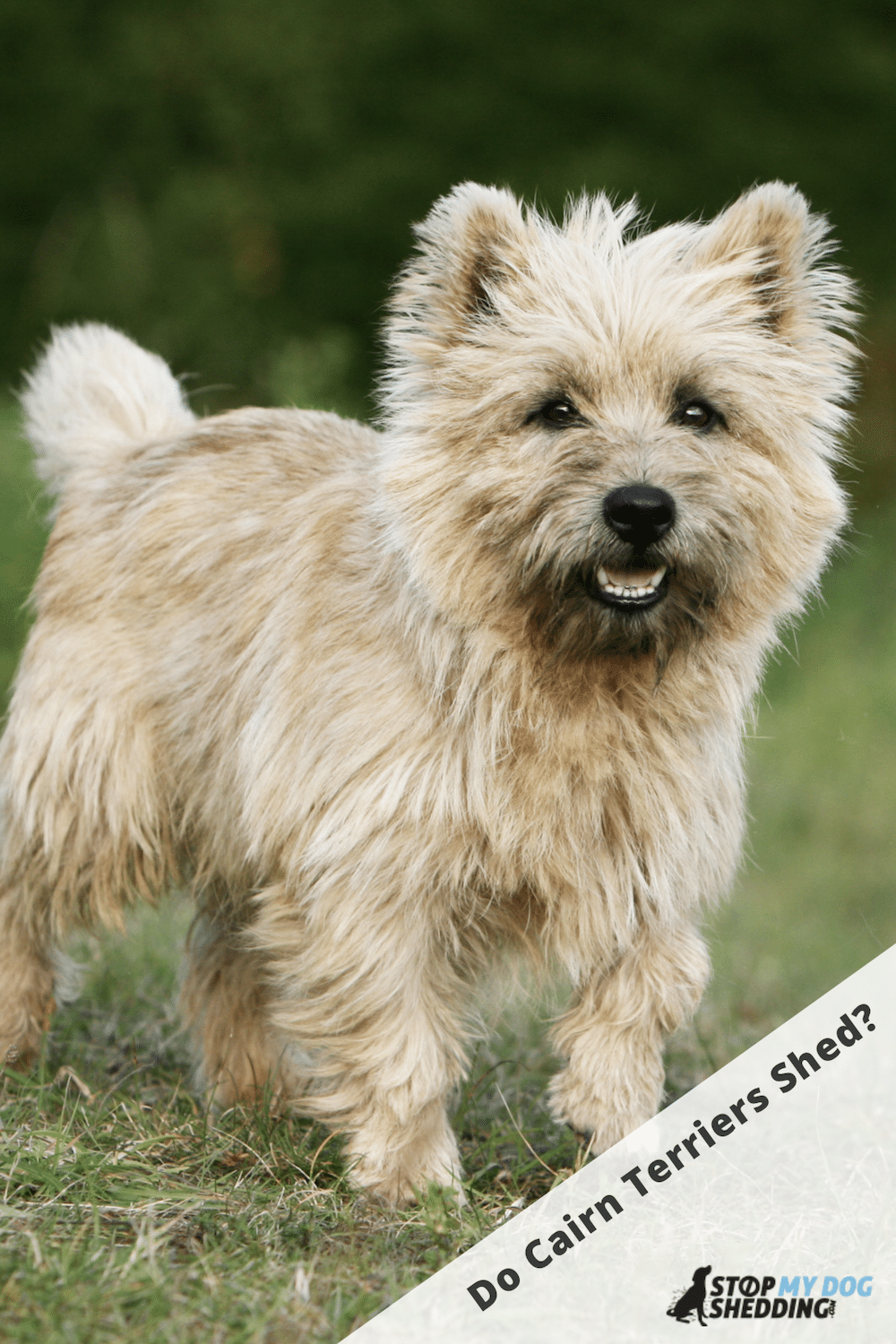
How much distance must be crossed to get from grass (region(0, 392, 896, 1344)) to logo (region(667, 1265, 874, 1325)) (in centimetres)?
40

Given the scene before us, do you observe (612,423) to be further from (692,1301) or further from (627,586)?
(692,1301)

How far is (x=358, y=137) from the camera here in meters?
11.8

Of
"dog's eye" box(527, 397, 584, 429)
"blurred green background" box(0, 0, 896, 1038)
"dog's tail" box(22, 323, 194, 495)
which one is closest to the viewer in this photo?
"dog's eye" box(527, 397, 584, 429)

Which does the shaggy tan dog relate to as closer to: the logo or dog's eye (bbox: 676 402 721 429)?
dog's eye (bbox: 676 402 721 429)

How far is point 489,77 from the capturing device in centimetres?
1177

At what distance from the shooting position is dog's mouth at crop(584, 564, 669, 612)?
284cm

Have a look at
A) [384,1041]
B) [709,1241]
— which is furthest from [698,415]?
[709,1241]

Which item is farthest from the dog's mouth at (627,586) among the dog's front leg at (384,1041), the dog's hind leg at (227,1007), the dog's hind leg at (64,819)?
the dog's hind leg at (227,1007)

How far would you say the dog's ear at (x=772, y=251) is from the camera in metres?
3.20

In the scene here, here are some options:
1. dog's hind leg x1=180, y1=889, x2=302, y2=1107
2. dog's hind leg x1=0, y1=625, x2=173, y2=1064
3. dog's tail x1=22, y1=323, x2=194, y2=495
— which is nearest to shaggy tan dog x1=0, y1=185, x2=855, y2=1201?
dog's hind leg x1=0, y1=625, x2=173, y2=1064

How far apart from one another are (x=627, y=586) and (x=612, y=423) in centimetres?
32

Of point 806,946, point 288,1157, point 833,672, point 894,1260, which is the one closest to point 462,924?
point 288,1157

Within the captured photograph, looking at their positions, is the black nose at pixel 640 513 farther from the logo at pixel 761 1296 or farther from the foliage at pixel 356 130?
the foliage at pixel 356 130

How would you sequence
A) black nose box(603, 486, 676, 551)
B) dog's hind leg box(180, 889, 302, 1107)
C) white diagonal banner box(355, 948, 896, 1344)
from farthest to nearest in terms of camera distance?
dog's hind leg box(180, 889, 302, 1107), black nose box(603, 486, 676, 551), white diagonal banner box(355, 948, 896, 1344)
